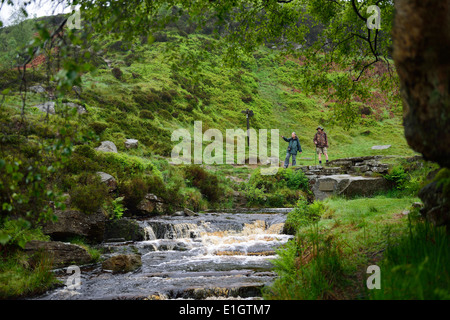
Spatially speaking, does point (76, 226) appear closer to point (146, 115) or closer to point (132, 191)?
point (132, 191)

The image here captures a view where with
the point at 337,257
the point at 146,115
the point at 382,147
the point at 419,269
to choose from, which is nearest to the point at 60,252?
the point at 337,257

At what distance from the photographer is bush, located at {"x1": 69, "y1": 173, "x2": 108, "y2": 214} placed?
354 inches

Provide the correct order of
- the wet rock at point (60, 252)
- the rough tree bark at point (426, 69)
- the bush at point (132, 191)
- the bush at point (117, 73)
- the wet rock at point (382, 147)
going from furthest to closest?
the bush at point (117, 73) < the wet rock at point (382, 147) < the bush at point (132, 191) < the wet rock at point (60, 252) < the rough tree bark at point (426, 69)

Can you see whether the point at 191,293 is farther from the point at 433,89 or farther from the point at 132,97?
the point at 132,97

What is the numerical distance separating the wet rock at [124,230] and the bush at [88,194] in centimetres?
79

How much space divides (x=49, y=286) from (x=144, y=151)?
13.3 m

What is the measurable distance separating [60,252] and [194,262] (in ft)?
10.3

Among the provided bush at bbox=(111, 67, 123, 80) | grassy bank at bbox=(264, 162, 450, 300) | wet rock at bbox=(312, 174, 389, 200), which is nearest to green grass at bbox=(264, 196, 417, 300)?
grassy bank at bbox=(264, 162, 450, 300)

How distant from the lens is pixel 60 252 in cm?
694

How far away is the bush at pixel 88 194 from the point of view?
8.99 m

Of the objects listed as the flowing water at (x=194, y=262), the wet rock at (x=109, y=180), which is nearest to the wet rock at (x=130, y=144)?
the wet rock at (x=109, y=180)

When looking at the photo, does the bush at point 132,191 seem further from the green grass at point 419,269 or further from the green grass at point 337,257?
the green grass at point 419,269

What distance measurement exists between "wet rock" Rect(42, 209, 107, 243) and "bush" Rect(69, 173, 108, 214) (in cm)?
26
